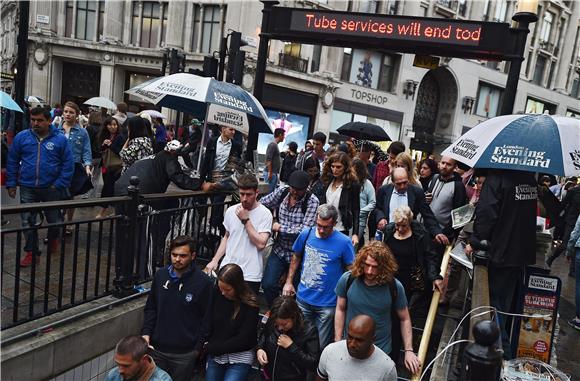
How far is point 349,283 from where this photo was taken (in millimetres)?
4141

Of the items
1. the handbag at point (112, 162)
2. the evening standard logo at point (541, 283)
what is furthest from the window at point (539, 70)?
the evening standard logo at point (541, 283)

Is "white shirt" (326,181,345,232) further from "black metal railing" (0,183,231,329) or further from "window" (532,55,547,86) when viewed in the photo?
"window" (532,55,547,86)

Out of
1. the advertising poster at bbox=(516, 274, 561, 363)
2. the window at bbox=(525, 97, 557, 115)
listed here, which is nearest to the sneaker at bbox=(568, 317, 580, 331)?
the advertising poster at bbox=(516, 274, 561, 363)

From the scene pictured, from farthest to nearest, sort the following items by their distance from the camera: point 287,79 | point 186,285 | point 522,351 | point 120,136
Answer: point 287,79
point 120,136
point 522,351
point 186,285

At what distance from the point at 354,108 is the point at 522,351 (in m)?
25.0

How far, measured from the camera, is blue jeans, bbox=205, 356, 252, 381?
13.9 ft

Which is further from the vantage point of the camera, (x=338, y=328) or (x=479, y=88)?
(x=479, y=88)

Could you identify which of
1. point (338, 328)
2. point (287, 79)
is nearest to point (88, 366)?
point (338, 328)

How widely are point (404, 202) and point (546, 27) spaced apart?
4058cm

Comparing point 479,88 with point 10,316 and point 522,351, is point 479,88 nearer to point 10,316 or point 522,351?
point 522,351

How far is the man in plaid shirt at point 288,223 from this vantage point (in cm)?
504

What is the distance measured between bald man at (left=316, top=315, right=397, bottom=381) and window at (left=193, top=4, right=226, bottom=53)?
24.2m

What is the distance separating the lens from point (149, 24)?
26.7m

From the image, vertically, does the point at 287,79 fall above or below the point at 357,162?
above
